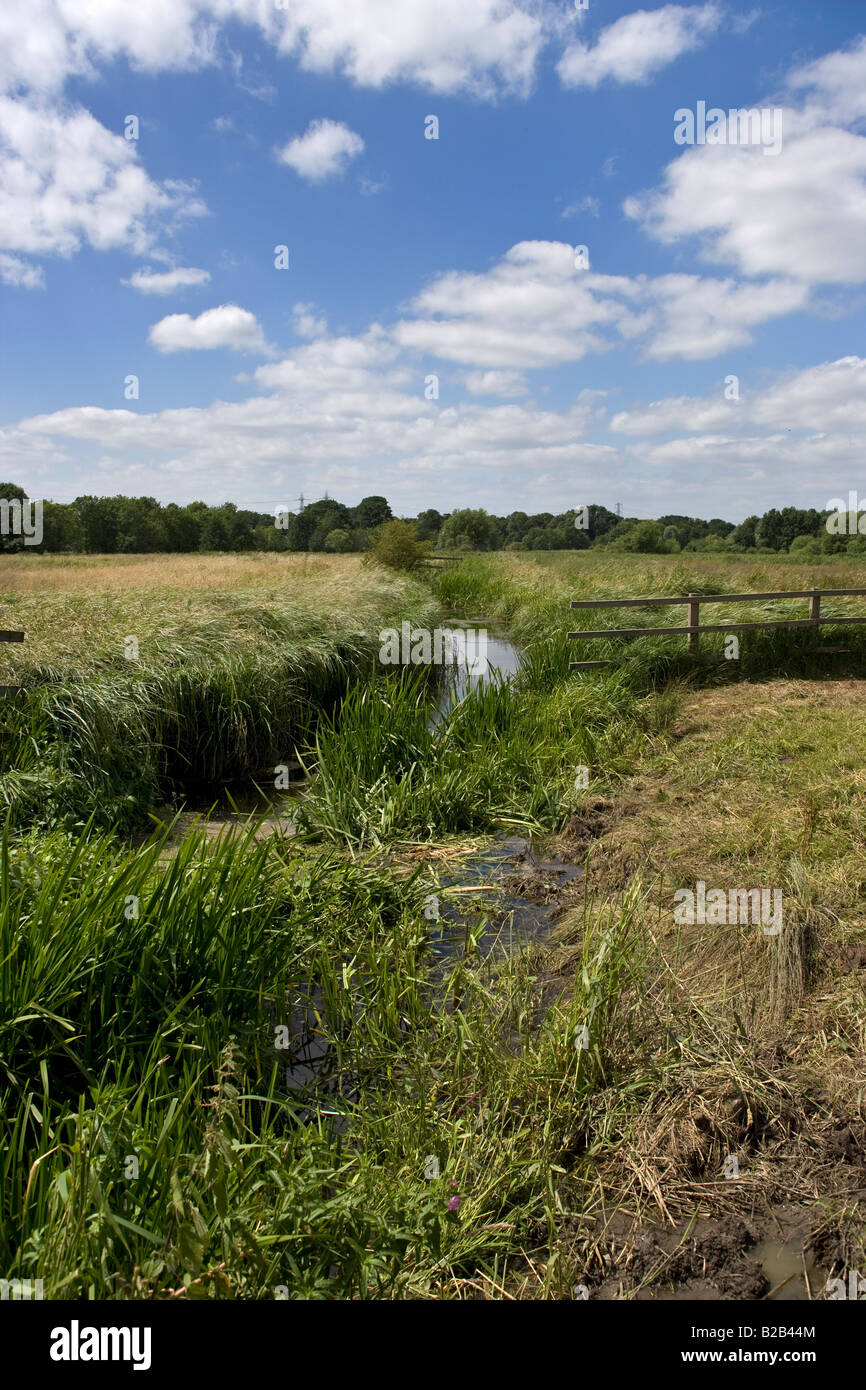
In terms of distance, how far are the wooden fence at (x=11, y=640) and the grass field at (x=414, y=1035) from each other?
5.3 inches

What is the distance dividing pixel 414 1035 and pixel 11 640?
5.81 metres

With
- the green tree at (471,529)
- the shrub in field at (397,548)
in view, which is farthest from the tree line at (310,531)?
the shrub in field at (397,548)

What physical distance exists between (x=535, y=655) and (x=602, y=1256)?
967cm

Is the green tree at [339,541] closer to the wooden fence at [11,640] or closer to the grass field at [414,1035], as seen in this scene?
the wooden fence at [11,640]

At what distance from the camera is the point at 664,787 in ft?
25.5

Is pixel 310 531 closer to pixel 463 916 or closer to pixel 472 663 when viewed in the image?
pixel 472 663

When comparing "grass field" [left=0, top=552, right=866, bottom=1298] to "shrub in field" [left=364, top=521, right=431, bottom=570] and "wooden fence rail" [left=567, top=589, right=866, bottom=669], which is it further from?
"shrub in field" [left=364, top=521, right=431, bottom=570]

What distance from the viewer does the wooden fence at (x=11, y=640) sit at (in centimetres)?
764

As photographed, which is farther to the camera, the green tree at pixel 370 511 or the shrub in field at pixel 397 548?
the green tree at pixel 370 511

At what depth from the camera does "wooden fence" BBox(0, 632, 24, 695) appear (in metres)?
7.64

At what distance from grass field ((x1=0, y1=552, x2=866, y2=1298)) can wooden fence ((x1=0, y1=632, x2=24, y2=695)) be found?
0.44ft

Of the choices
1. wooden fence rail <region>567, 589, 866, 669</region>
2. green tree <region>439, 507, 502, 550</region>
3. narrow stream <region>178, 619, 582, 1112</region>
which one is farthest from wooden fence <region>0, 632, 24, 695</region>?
green tree <region>439, 507, 502, 550</region>
